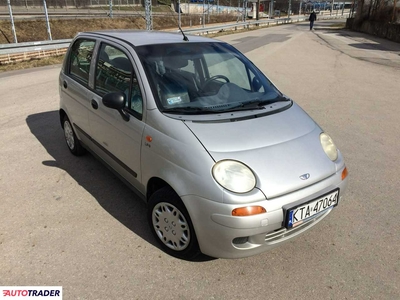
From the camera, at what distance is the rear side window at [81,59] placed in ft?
12.8

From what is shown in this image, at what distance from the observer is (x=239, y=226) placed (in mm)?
2277

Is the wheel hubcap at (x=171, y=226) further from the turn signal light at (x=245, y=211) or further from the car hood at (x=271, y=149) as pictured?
the car hood at (x=271, y=149)

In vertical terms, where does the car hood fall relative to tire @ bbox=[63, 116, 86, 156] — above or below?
above

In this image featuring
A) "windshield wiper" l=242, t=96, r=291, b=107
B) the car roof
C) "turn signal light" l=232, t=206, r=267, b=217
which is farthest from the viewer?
the car roof

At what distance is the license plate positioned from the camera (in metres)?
2.37

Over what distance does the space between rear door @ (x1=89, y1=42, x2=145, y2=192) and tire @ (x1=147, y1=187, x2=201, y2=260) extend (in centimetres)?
34

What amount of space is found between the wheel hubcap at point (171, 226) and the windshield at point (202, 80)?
32.9 inches

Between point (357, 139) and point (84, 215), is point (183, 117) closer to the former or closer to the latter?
point (84, 215)

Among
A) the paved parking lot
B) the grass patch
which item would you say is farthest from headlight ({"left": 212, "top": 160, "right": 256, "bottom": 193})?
the grass patch

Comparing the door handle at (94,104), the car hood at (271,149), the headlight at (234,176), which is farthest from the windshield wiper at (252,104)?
the door handle at (94,104)

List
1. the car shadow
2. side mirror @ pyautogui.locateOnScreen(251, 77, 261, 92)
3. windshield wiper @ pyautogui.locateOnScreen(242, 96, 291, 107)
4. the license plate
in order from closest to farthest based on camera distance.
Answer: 1. the license plate
2. windshield wiper @ pyautogui.locateOnScreen(242, 96, 291, 107)
3. the car shadow
4. side mirror @ pyautogui.locateOnScreen(251, 77, 261, 92)

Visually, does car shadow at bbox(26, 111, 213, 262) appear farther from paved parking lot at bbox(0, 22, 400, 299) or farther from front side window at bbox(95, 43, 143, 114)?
front side window at bbox(95, 43, 143, 114)

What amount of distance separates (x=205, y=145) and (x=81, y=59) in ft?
8.18

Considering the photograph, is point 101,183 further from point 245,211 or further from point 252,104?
point 245,211
